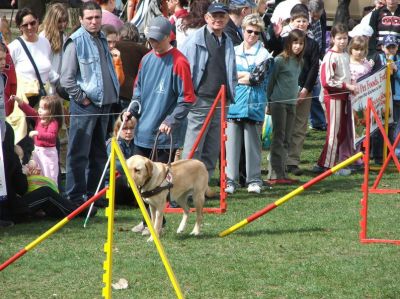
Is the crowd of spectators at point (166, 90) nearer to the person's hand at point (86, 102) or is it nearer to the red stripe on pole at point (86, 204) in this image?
the person's hand at point (86, 102)

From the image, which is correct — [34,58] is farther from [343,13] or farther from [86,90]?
[343,13]

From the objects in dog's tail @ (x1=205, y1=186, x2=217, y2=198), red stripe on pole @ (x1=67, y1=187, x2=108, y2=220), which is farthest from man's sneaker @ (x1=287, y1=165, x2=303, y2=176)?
red stripe on pole @ (x1=67, y1=187, x2=108, y2=220)

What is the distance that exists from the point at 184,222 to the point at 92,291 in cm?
239

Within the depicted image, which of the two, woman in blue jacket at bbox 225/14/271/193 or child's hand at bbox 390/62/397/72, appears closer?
woman in blue jacket at bbox 225/14/271/193

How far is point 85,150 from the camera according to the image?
11.4 meters

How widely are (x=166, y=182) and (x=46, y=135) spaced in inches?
102

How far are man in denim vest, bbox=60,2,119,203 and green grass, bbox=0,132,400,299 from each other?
25.3 inches

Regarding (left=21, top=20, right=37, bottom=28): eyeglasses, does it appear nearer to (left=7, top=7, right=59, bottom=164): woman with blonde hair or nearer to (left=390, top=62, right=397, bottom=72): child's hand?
(left=7, top=7, right=59, bottom=164): woman with blonde hair

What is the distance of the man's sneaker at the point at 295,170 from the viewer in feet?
47.2

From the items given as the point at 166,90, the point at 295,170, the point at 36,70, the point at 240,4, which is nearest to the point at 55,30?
the point at 36,70

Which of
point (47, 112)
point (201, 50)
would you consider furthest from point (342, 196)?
point (47, 112)

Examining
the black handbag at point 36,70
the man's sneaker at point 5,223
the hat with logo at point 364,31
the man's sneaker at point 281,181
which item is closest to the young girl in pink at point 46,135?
the black handbag at point 36,70

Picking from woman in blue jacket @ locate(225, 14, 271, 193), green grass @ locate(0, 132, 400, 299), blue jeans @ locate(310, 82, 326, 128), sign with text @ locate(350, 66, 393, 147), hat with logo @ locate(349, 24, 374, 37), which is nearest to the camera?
green grass @ locate(0, 132, 400, 299)

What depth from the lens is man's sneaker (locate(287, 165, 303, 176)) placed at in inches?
566
